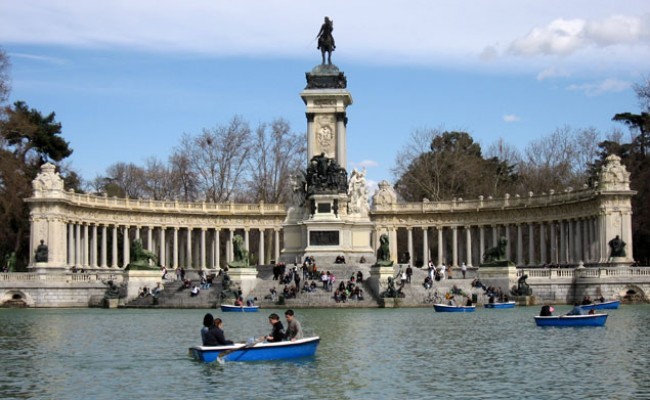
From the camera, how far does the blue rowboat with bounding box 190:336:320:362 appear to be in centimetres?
2683

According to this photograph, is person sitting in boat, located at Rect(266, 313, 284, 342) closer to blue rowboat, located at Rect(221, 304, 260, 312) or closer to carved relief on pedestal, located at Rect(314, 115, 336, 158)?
blue rowboat, located at Rect(221, 304, 260, 312)

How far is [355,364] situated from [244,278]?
107 ft

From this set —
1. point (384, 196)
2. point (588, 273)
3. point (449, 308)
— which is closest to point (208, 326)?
point (449, 308)

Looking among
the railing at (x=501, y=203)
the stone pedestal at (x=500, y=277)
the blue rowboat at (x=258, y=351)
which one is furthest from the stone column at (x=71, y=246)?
the blue rowboat at (x=258, y=351)

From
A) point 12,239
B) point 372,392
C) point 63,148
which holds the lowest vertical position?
point 372,392

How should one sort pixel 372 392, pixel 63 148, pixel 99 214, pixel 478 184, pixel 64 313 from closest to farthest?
pixel 372 392 < pixel 64 313 < pixel 99 214 < pixel 63 148 < pixel 478 184

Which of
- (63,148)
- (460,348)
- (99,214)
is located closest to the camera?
(460,348)

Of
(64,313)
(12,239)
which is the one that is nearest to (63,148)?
(12,239)

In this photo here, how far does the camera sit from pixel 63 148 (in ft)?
285

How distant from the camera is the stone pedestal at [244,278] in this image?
58.9 m

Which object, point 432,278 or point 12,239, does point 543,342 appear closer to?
point 432,278

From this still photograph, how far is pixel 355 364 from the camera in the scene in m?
27.3

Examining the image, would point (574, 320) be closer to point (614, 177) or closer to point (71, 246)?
point (614, 177)

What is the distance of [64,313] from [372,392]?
33.7 meters
